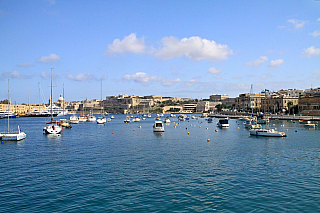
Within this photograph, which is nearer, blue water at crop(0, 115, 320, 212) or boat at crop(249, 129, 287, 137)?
blue water at crop(0, 115, 320, 212)

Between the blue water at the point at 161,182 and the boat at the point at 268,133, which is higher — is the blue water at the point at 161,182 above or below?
below

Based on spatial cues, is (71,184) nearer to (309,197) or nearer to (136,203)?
(136,203)

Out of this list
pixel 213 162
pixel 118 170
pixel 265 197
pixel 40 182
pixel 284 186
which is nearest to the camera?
pixel 265 197

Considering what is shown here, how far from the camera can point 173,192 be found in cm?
1728

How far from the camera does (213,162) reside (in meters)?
25.9

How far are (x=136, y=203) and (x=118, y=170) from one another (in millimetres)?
7674

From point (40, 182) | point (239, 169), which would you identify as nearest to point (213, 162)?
point (239, 169)

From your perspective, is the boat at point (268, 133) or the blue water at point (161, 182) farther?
the boat at point (268, 133)

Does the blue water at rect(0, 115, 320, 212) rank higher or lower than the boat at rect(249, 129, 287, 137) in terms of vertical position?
lower

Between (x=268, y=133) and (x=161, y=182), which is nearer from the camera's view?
(x=161, y=182)

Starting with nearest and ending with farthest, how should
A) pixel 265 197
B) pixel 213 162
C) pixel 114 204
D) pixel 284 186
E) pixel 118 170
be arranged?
pixel 114 204, pixel 265 197, pixel 284 186, pixel 118 170, pixel 213 162

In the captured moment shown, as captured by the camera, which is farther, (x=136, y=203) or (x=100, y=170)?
(x=100, y=170)

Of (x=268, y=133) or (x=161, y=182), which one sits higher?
(x=268, y=133)

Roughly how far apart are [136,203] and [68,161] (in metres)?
13.7
